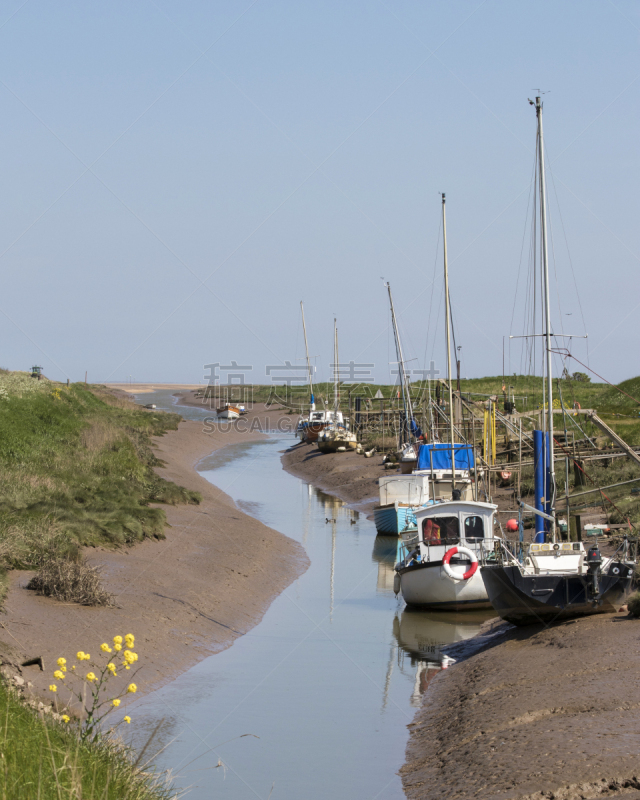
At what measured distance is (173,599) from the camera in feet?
60.8

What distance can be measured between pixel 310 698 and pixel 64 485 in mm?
13995

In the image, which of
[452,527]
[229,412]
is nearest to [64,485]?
[452,527]

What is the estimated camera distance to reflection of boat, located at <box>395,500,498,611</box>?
20141mm

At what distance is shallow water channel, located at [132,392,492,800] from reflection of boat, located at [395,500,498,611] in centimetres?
51

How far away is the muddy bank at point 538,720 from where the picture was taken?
9.47m

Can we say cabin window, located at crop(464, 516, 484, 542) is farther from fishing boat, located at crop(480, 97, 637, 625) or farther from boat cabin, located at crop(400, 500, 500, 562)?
fishing boat, located at crop(480, 97, 637, 625)

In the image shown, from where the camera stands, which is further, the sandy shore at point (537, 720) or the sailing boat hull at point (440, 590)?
the sailing boat hull at point (440, 590)

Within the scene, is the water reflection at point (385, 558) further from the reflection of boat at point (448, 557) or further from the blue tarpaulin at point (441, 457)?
the blue tarpaulin at point (441, 457)

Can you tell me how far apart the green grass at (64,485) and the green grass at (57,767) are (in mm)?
9457

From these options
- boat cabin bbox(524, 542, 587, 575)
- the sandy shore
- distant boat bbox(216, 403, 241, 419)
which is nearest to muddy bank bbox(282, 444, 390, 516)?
boat cabin bbox(524, 542, 587, 575)

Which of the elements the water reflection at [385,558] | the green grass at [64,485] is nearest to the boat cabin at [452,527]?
the water reflection at [385,558]

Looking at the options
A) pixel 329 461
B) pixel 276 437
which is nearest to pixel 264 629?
pixel 329 461

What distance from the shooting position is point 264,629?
61.9 feet

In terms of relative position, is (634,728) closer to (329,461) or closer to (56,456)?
(56,456)
